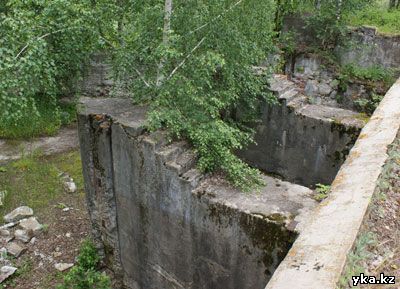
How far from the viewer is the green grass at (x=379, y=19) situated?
1073cm

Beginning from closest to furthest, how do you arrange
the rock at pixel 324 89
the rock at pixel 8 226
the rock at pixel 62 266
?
1. the rock at pixel 62 266
2. the rock at pixel 8 226
3. the rock at pixel 324 89

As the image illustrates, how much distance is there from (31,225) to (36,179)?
5.43 ft

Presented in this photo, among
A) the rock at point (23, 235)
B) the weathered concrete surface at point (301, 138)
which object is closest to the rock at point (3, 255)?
the rock at point (23, 235)

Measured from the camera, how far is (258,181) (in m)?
4.88

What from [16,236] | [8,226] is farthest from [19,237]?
[8,226]

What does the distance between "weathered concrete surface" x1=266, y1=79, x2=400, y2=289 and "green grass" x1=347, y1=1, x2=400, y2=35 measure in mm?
7813

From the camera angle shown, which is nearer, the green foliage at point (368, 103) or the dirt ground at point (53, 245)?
the dirt ground at point (53, 245)

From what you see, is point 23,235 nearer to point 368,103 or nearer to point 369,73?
point 368,103

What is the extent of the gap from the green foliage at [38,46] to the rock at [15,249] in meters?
2.63

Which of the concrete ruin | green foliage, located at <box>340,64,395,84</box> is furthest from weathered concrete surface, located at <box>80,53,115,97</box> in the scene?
green foliage, located at <box>340,64,395,84</box>

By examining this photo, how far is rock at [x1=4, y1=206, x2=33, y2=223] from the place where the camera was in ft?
24.7

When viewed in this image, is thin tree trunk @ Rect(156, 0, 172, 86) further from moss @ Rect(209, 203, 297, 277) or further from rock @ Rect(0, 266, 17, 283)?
rock @ Rect(0, 266, 17, 283)

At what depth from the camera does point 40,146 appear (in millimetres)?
10086

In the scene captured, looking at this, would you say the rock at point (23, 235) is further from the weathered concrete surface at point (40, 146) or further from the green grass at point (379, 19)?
the green grass at point (379, 19)
